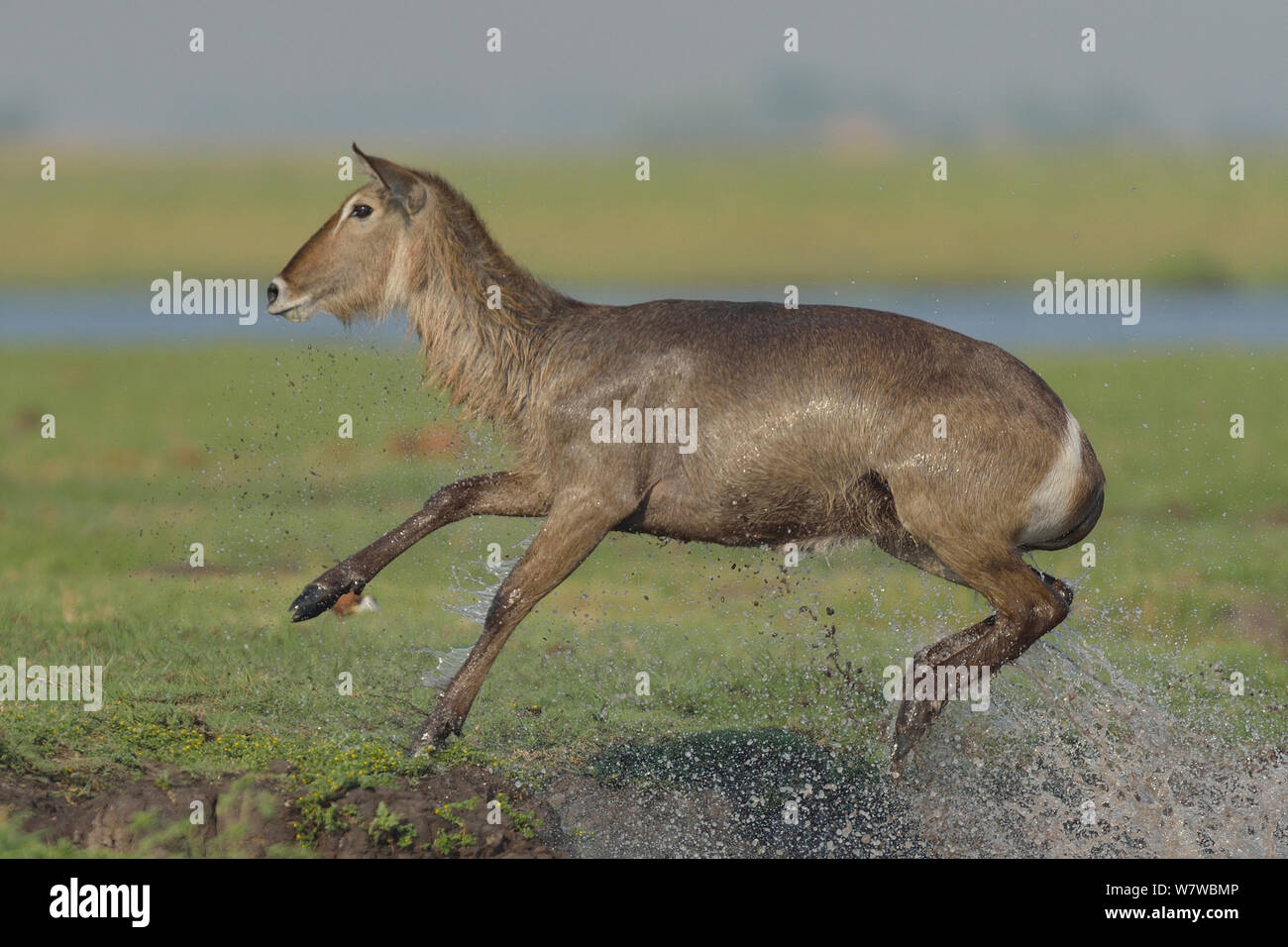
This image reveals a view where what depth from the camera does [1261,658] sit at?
337 inches

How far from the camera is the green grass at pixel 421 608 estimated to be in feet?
22.1

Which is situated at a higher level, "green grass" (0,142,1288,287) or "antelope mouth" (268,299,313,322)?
"green grass" (0,142,1288,287)

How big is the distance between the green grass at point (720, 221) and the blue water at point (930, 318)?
0.86 meters

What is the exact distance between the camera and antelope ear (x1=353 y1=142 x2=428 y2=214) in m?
6.61

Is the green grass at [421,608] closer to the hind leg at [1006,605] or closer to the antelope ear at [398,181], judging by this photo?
the antelope ear at [398,181]

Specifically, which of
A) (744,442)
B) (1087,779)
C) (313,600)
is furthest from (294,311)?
(1087,779)

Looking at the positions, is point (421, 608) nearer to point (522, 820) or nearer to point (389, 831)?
point (522, 820)

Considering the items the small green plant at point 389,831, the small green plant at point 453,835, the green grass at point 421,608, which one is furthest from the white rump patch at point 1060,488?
the small green plant at point 389,831

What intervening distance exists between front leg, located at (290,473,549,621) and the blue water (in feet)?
48.3

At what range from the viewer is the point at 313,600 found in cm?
629

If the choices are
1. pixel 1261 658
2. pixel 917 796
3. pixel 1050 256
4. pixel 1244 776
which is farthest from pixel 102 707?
pixel 1050 256

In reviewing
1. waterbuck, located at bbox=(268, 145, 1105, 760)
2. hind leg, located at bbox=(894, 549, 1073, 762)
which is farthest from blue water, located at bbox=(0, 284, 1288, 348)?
hind leg, located at bbox=(894, 549, 1073, 762)

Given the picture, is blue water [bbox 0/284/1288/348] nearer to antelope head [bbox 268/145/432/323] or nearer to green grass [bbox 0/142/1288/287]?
green grass [bbox 0/142/1288/287]

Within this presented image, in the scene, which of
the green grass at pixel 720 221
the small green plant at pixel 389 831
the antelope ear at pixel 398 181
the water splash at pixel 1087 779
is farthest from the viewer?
the green grass at pixel 720 221
